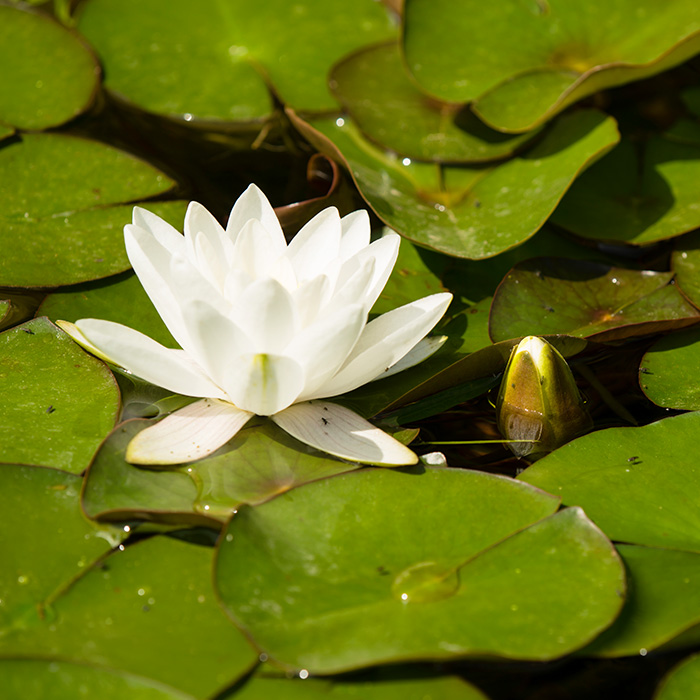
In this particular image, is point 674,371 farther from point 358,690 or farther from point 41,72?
point 41,72

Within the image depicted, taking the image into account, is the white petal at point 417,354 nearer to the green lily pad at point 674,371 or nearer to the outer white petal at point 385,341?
the outer white petal at point 385,341

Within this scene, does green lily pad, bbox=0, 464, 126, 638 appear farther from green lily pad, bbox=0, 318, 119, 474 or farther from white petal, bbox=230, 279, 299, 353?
white petal, bbox=230, 279, 299, 353

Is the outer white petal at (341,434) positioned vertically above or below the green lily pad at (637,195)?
below

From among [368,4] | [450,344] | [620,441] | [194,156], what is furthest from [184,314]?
[368,4]

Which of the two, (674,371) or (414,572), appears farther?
(674,371)

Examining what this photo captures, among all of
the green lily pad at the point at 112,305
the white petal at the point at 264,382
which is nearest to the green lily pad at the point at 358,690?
the white petal at the point at 264,382

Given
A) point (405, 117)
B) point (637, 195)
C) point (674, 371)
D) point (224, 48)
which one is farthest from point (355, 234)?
point (224, 48)

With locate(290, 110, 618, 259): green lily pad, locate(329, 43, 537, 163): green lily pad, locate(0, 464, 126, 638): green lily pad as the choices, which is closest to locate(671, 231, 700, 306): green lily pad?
locate(290, 110, 618, 259): green lily pad
